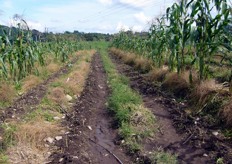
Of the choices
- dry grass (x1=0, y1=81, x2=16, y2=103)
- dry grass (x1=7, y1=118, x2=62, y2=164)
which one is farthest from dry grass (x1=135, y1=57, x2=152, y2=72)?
dry grass (x1=7, y1=118, x2=62, y2=164)

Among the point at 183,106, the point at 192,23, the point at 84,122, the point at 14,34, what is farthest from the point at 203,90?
the point at 14,34

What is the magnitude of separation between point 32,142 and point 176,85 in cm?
494

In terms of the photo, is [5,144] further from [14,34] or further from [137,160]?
[14,34]

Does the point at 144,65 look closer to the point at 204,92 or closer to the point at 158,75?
the point at 158,75

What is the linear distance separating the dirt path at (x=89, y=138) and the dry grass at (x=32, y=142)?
23cm

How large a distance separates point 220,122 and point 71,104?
148 inches

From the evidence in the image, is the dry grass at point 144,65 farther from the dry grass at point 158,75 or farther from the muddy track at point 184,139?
the muddy track at point 184,139

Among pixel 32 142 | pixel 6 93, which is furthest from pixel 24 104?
pixel 32 142

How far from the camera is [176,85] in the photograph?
8.10m

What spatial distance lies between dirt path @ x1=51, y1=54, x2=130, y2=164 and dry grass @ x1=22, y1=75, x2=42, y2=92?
179 cm

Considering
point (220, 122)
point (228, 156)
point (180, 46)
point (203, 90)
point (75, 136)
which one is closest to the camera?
point (228, 156)

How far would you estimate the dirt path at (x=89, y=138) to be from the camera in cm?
428

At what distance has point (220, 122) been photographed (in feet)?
17.6

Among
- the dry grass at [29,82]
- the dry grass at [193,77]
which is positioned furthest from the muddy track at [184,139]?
the dry grass at [29,82]
